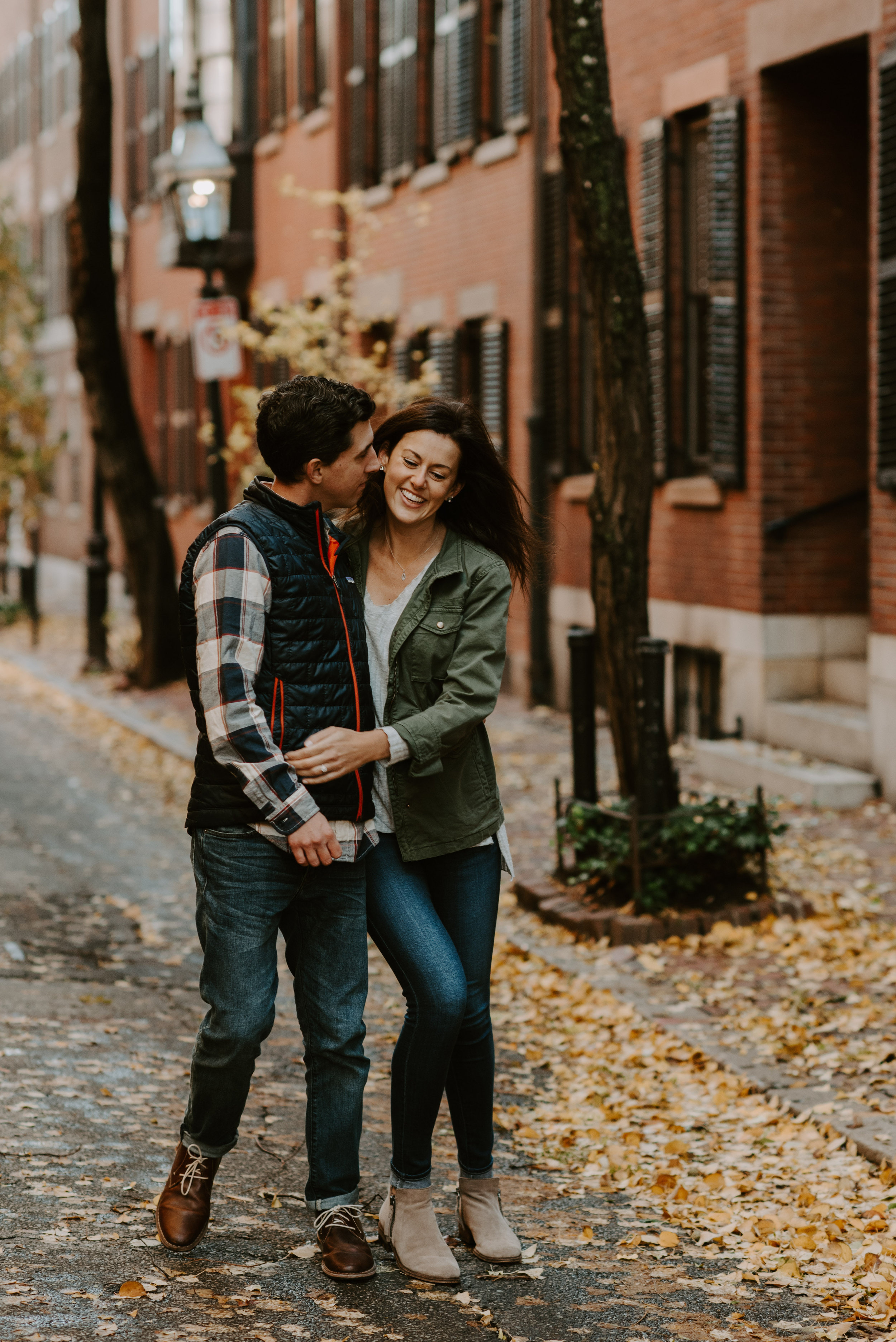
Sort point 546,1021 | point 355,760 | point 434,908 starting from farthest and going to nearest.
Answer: point 546,1021 < point 434,908 < point 355,760

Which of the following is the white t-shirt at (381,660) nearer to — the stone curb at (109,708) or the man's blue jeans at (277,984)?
the man's blue jeans at (277,984)

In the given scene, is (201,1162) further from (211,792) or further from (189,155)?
(189,155)

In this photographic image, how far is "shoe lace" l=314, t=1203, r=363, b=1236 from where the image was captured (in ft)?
13.9

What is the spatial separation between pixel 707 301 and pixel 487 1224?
9.31 metres

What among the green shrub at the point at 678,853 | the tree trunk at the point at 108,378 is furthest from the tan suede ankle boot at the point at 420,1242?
the tree trunk at the point at 108,378

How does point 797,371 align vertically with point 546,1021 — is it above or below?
above

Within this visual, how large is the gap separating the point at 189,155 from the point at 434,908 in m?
10.8

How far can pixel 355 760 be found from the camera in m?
4.00

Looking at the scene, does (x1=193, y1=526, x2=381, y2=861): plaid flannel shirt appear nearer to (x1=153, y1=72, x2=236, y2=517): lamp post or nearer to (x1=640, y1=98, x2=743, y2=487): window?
(x1=640, y1=98, x2=743, y2=487): window

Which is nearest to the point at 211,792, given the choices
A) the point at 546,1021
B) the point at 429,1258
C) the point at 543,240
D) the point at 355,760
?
the point at 355,760

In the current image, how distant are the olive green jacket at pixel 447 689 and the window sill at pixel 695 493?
320 inches

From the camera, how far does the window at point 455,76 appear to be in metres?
16.3

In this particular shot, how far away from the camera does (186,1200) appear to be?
14.1ft

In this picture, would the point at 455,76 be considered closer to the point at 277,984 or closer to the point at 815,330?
the point at 815,330
